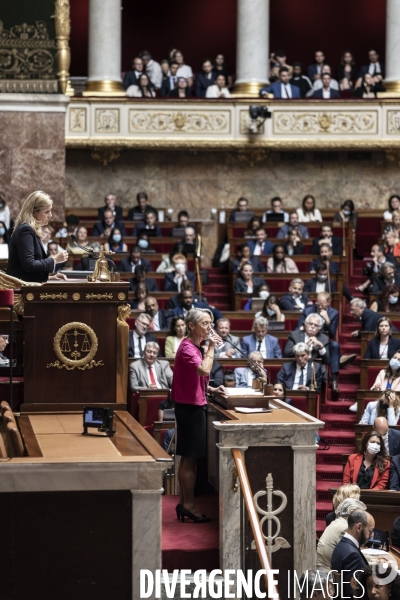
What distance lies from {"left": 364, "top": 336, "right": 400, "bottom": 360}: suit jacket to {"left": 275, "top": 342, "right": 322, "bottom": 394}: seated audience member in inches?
24.3

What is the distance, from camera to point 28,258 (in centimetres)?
710

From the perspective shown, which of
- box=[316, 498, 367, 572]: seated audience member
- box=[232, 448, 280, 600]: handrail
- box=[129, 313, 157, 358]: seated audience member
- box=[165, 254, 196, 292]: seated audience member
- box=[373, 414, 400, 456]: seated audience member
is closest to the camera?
box=[232, 448, 280, 600]: handrail

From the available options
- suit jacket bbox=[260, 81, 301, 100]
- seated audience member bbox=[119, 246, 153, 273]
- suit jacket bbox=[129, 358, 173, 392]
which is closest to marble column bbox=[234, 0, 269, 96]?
suit jacket bbox=[260, 81, 301, 100]

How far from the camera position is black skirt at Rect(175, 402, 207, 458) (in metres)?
7.06

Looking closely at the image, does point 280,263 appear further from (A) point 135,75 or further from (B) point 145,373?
(A) point 135,75

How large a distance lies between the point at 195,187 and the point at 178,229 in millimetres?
3421

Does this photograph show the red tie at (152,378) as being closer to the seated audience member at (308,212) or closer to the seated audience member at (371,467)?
the seated audience member at (371,467)

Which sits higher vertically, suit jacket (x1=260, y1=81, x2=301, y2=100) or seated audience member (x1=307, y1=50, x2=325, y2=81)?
seated audience member (x1=307, y1=50, x2=325, y2=81)

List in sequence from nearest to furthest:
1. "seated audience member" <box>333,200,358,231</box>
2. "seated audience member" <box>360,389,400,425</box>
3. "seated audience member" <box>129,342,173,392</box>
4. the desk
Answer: the desk < "seated audience member" <box>360,389,400,425</box> < "seated audience member" <box>129,342,173,392</box> < "seated audience member" <box>333,200,358,231</box>

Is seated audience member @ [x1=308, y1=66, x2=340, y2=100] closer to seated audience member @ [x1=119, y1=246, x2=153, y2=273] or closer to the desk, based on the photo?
seated audience member @ [x1=119, y1=246, x2=153, y2=273]

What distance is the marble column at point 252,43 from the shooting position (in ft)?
62.2

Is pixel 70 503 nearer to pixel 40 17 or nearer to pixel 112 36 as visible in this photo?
pixel 40 17

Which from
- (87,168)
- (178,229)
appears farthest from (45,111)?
(87,168)

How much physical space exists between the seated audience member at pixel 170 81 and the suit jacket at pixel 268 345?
7597mm
